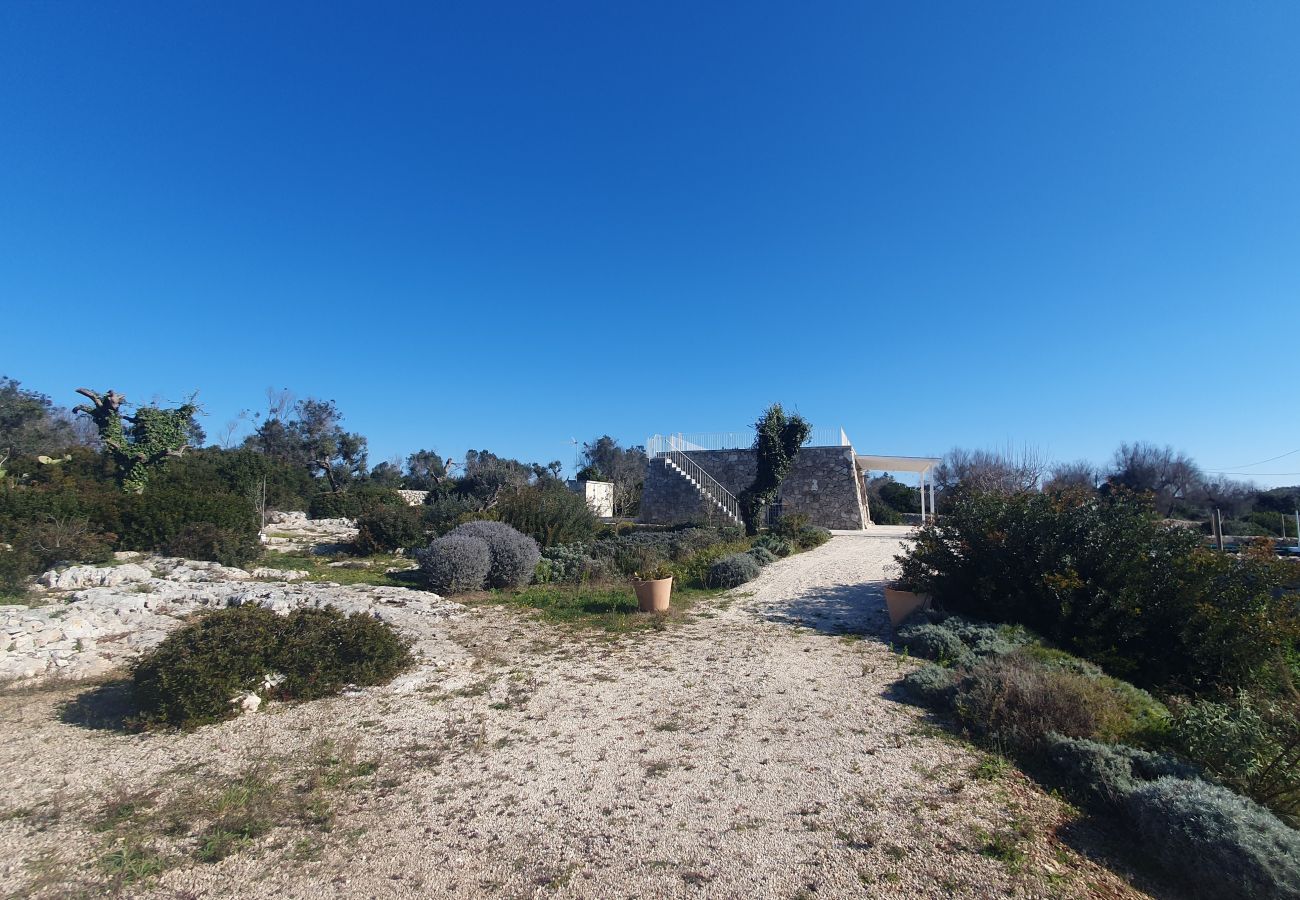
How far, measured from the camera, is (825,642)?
7168mm

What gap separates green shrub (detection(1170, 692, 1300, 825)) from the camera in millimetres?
3389

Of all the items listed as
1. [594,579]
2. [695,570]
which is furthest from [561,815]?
[695,570]

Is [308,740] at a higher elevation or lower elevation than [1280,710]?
lower

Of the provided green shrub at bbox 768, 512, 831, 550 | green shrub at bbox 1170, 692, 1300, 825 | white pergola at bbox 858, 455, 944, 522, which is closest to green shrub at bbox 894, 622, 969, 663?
green shrub at bbox 1170, 692, 1300, 825

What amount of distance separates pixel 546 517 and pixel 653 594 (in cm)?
631

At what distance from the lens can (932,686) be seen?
5043 millimetres

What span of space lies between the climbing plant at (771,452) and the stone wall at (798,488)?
10.7ft

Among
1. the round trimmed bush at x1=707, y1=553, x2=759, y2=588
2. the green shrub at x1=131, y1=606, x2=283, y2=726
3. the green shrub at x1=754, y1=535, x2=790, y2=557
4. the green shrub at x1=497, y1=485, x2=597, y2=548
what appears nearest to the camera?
the green shrub at x1=131, y1=606, x2=283, y2=726

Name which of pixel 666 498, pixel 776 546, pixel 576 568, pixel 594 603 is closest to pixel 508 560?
pixel 576 568

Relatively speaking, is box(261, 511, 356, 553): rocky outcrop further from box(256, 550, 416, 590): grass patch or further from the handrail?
the handrail

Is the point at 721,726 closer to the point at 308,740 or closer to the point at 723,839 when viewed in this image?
the point at 723,839

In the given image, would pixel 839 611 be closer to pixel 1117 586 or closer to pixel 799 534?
pixel 1117 586

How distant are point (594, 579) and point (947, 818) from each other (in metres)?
8.27

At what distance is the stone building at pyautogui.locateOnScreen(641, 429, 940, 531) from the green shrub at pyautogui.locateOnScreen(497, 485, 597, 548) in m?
7.54
